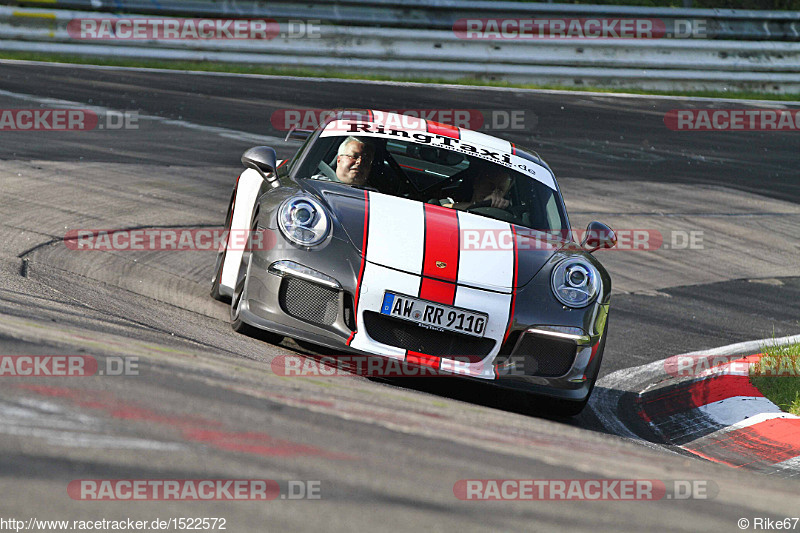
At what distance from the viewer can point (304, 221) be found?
4672mm

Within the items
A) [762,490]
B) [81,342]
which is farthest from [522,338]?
[81,342]

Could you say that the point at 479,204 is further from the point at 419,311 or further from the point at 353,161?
the point at 419,311

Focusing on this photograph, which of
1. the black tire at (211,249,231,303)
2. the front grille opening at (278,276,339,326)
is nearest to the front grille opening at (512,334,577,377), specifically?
the front grille opening at (278,276,339,326)

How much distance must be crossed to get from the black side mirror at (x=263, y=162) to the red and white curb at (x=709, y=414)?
7.27ft

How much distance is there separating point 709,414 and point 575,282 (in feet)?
4.42

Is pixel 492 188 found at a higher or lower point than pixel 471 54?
lower

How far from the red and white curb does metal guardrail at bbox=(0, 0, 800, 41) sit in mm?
10588

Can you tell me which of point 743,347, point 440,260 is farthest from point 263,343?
point 743,347

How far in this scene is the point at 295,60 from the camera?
1524 centimetres

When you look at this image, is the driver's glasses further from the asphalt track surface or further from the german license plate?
the german license plate

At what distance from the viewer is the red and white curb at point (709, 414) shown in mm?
4812

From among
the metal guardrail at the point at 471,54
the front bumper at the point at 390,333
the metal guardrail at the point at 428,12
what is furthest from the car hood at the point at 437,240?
the metal guardrail at the point at 428,12

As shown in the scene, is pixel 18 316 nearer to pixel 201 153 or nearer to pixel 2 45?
pixel 201 153

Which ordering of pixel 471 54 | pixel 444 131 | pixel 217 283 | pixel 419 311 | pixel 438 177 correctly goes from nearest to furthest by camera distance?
pixel 419 311 → pixel 217 283 → pixel 438 177 → pixel 444 131 → pixel 471 54
